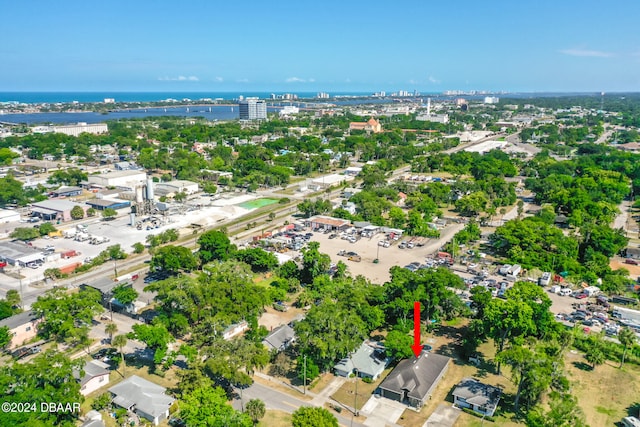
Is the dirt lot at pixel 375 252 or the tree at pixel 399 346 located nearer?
the tree at pixel 399 346

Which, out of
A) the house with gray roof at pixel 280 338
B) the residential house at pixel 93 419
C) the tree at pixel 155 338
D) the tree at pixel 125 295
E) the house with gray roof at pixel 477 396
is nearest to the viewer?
the residential house at pixel 93 419

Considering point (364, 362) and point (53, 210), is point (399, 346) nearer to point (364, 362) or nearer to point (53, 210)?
point (364, 362)

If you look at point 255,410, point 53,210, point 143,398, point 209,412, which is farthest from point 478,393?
point 53,210

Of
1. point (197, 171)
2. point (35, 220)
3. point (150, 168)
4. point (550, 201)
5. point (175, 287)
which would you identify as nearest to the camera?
point (175, 287)

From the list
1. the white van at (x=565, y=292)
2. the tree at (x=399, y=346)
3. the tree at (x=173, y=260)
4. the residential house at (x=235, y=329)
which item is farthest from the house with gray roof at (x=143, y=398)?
the white van at (x=565, y=292)

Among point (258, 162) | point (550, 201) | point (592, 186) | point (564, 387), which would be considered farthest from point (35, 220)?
point (592, 186)

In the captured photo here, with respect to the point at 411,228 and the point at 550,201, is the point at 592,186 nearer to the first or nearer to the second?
the point at 550,201

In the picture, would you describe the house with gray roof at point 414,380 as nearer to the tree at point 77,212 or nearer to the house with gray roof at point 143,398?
the house with gray roof at point 143,398
